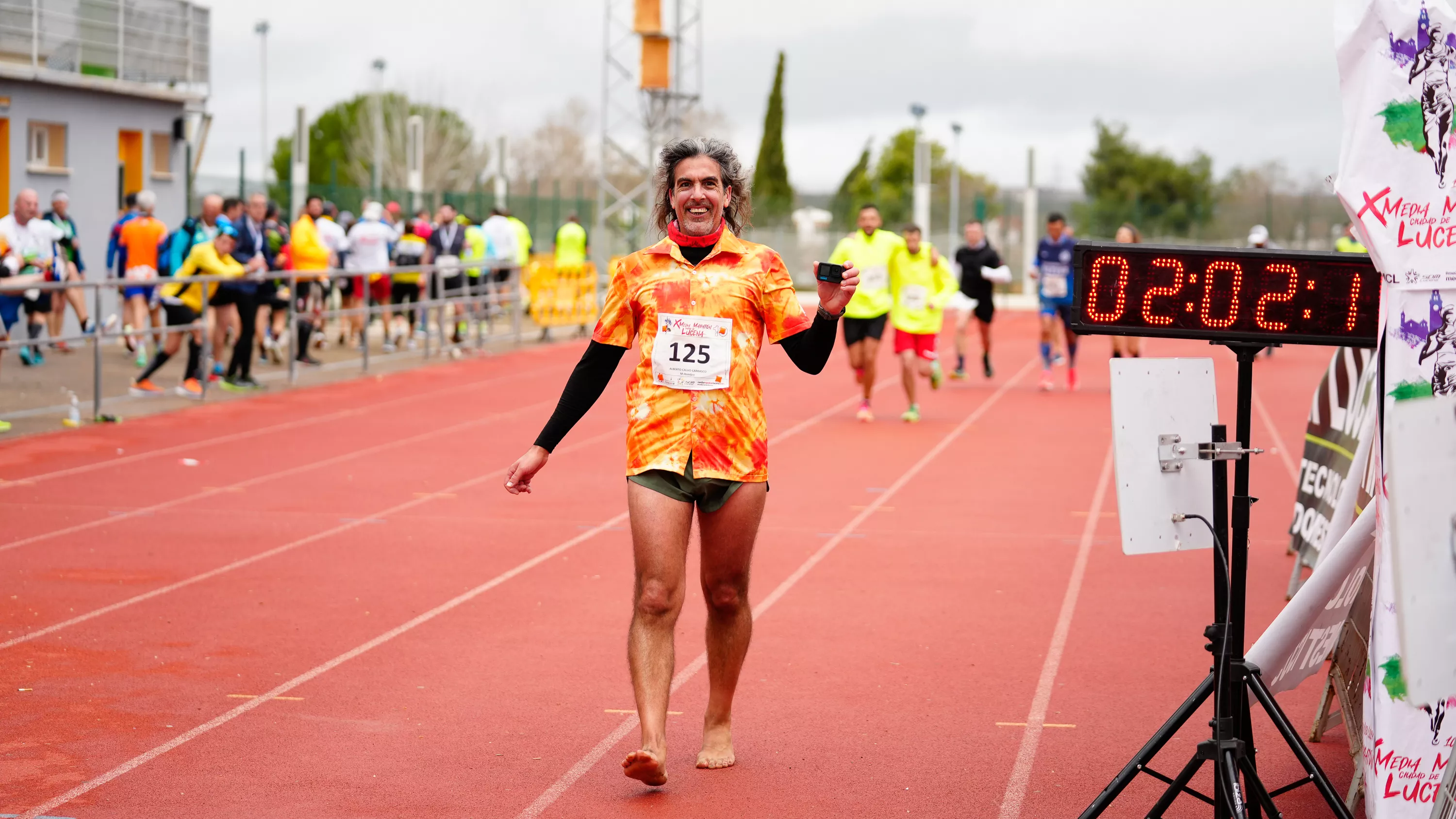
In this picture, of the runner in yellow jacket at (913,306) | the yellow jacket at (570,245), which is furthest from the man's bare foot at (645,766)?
the yellow jacket at (570,245)

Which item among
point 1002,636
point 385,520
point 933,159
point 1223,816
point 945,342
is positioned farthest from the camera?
point 933,159

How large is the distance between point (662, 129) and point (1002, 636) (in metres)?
26.6

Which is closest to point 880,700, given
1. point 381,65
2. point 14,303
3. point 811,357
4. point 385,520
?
point 811,357

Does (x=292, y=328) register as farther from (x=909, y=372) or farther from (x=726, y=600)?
(x=726, y=600)

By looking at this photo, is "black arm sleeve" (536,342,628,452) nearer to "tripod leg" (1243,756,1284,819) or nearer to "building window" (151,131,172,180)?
"tripod leg" (1243,756,1284,819)

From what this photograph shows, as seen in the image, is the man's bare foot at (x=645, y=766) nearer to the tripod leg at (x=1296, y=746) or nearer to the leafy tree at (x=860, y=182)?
the tripod leg at (x=1296, y=746)

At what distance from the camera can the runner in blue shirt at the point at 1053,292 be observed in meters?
19.1

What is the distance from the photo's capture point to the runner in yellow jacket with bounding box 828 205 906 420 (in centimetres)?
1519

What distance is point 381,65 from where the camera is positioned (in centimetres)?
5359

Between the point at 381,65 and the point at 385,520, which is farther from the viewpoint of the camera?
the point at 381,65

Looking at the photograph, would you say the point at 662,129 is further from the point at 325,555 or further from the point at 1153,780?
the point at 1153,780

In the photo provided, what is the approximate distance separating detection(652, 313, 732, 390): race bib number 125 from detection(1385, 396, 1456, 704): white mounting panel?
2.54 m

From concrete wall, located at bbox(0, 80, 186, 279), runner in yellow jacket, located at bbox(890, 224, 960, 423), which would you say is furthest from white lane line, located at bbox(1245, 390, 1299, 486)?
concrete wall, located at bbox(0, 80, 186, 279)

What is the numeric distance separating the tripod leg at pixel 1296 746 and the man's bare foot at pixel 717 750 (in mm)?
1731
